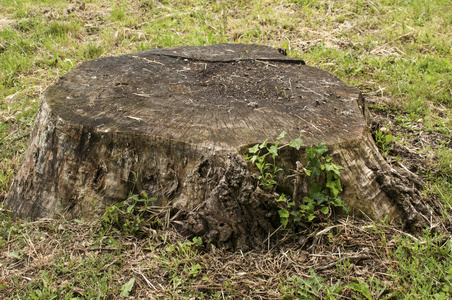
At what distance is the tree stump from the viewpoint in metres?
2.22

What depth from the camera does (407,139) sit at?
350 centimetres

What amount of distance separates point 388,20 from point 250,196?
4.77 meters

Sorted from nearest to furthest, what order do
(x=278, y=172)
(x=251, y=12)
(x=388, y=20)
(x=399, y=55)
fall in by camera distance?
(x=278, y=172) < (x=399, y=55) < (x=388, y=20) < (x=251, y=12)

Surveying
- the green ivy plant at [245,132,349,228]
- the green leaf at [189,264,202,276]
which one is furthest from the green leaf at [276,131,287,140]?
the green leaf at [189,264,202,276]

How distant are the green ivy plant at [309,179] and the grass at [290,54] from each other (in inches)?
7.0

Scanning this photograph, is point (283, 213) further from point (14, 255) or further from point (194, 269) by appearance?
point (14, 255)

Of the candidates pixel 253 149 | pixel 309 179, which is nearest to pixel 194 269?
pixel 253 149

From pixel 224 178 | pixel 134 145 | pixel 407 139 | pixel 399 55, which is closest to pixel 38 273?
pixel 134 145

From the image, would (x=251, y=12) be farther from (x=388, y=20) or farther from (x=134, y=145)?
(x=134, y=145)

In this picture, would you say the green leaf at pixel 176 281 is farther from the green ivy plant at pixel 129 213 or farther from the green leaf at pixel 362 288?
the green leaf at pixel 362 288

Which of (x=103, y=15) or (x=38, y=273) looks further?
(x=103, y=15)

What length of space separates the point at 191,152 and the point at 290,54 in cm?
303

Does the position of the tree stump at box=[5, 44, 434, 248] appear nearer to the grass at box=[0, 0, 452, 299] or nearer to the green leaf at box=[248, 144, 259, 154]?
the green leaf at box=[248, 144, 259, 154]

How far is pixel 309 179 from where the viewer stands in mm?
2285
